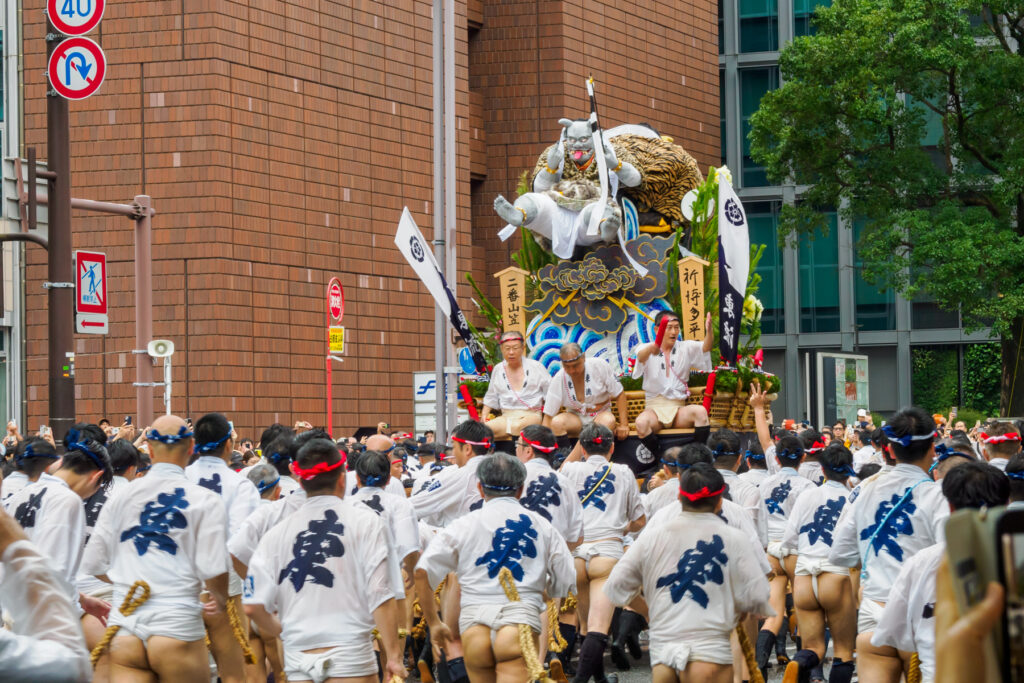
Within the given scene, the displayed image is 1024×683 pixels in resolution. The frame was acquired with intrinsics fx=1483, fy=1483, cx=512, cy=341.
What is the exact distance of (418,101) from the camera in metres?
30.5

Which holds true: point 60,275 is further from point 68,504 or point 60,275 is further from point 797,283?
point 797,283

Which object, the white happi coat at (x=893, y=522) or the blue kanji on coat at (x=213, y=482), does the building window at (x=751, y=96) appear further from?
the white happi coat at (x=893, y=522)

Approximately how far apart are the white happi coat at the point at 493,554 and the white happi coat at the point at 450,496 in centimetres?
197

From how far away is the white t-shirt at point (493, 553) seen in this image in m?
7.42

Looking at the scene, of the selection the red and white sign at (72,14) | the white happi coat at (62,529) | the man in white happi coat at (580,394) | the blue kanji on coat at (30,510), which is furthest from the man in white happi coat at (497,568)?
the red and white sign at (72,14)

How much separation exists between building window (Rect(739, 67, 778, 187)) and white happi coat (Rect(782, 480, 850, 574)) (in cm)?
3627

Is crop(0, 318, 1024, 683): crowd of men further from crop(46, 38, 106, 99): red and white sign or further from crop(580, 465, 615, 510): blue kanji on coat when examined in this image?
crop(46, 38, 106, 99): red and white sign

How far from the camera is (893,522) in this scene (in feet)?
23.7

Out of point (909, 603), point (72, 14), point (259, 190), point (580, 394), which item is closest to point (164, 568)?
point (909, 603)

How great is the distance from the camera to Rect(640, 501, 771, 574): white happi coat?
703 centimetres

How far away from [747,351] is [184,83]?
13.9m

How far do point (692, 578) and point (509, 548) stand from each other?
41.2 inches

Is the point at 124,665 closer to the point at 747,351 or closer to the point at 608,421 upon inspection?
the point at 608,421

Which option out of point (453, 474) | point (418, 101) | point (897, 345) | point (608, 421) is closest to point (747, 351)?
point (608, 421)
